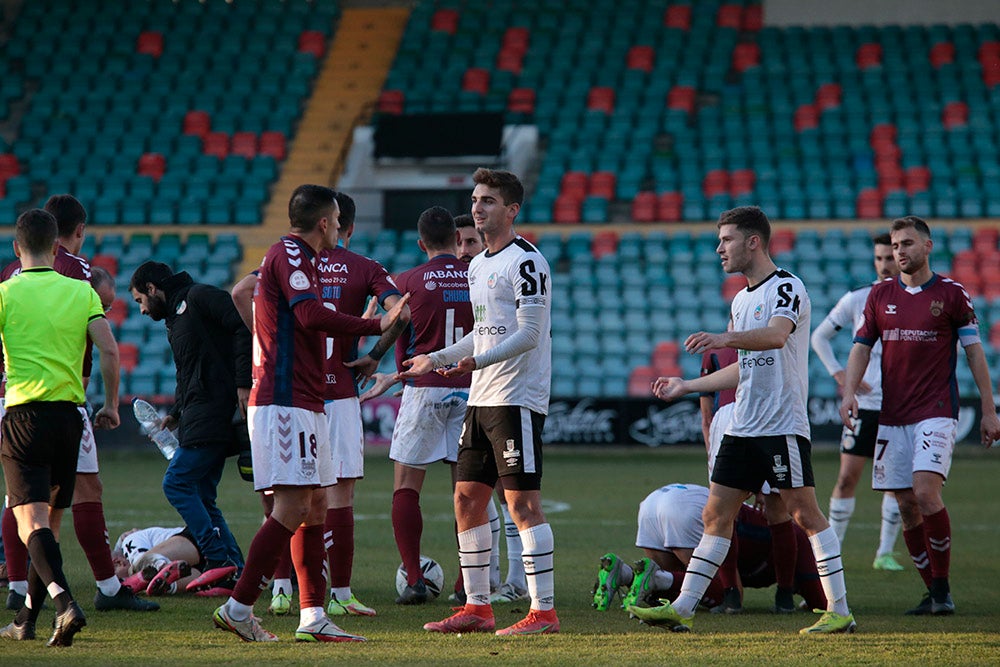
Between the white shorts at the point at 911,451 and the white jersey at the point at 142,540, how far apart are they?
15.1 ft

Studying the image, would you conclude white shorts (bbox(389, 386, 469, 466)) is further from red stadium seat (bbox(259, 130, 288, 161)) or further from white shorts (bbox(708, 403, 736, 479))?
red stadium seat (bbox(259, 130, 288, 161))

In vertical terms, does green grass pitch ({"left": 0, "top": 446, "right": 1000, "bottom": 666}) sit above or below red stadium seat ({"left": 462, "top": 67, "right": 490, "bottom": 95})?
below

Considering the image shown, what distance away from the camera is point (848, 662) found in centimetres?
588

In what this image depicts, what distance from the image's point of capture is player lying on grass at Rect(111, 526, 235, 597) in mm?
8188

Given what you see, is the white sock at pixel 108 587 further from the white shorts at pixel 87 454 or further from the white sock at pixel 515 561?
the white sock at pixel 515 561

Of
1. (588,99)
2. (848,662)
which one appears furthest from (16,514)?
(588,99)

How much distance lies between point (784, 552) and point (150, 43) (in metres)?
27.6

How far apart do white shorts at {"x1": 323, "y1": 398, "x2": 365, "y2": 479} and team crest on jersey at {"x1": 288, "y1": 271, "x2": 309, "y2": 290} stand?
5.01 ft

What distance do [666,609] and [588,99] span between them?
918 inches

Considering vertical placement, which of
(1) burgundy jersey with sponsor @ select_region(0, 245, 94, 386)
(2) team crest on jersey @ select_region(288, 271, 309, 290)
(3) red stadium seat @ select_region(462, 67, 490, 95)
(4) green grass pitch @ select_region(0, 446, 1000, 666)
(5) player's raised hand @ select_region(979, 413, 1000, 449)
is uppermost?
(3) red stadium seat @ select_region(462, 67, 490, 95)

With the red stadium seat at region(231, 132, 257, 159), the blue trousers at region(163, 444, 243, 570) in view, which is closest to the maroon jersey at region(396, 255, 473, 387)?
the blue trousers at region(163, 444, 243, 570)

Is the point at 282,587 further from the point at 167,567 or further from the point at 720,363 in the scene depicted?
the point at 720,363

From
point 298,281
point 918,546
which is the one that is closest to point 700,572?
point 918,546

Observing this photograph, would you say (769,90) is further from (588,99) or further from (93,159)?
(93,159)
